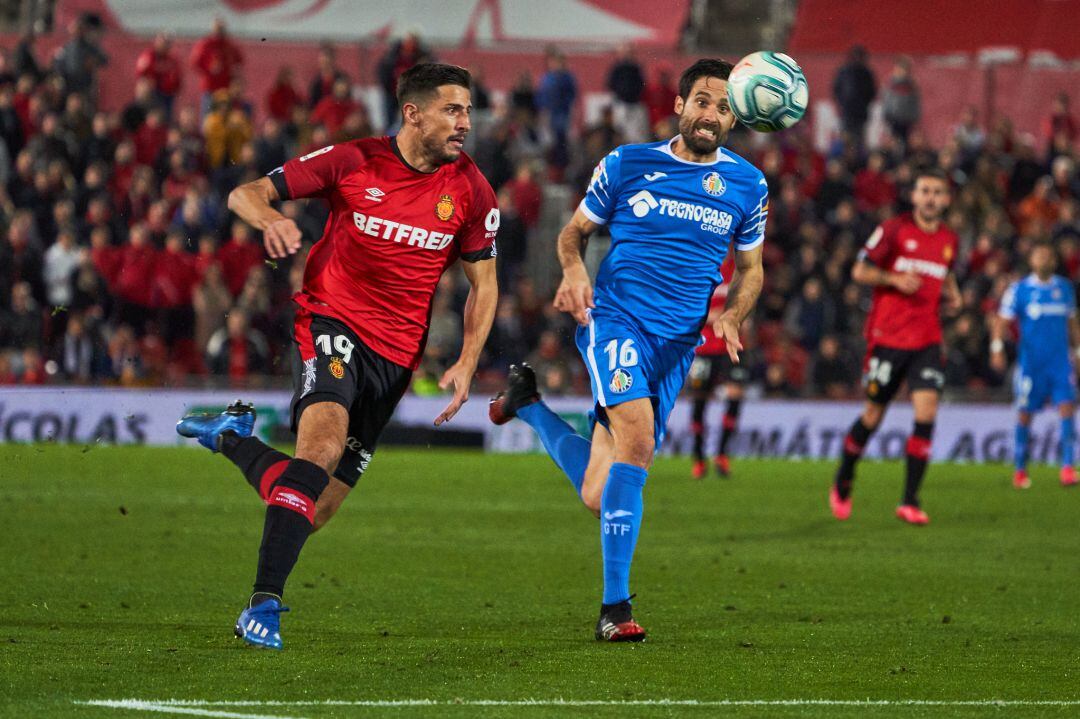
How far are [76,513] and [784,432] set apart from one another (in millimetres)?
10750

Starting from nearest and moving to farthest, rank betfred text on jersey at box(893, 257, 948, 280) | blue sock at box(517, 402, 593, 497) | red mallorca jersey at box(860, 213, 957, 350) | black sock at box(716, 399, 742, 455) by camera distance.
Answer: blue sock at box(517, 402, 593, 497) → red mallorca jersey at box(860, 213, 957, 350) → betfred text on jersey at box(893, 257, 948, 280) → black sock at box(716, 399, 742, 455)

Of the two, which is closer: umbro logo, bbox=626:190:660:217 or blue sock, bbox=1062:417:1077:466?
umbro logo, bbox=626:190:660:217

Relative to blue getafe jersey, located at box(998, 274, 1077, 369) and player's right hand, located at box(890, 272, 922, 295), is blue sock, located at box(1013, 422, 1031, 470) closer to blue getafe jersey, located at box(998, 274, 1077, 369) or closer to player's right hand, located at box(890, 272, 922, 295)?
blue getafe jersey, located at box(998, 274, 1077, 369)

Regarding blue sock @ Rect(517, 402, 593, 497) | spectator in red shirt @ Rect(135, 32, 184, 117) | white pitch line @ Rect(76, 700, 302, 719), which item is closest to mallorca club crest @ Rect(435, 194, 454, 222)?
blue sock @ Rect(517, 402, 593, 497)

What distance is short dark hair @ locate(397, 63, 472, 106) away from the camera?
7.68 metres

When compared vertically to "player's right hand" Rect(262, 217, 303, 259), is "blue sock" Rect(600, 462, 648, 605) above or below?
below

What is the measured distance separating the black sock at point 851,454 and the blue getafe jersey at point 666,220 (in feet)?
18.9

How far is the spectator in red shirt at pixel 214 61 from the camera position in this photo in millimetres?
23266

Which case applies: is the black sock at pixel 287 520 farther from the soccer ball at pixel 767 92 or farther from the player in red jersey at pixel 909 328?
the player in red jersey at pixel 909 328

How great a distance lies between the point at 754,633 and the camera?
Answer: 7875mm

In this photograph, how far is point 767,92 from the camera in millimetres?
8352

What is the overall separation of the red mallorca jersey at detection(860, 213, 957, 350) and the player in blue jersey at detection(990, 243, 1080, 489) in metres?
4.36

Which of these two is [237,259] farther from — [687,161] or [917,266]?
[687,161]

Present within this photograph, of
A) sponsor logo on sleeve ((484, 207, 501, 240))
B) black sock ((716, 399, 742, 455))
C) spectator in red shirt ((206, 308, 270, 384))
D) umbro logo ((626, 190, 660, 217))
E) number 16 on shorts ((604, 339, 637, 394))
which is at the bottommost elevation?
spectator in red shirt ((206, 308, 270, 384))
